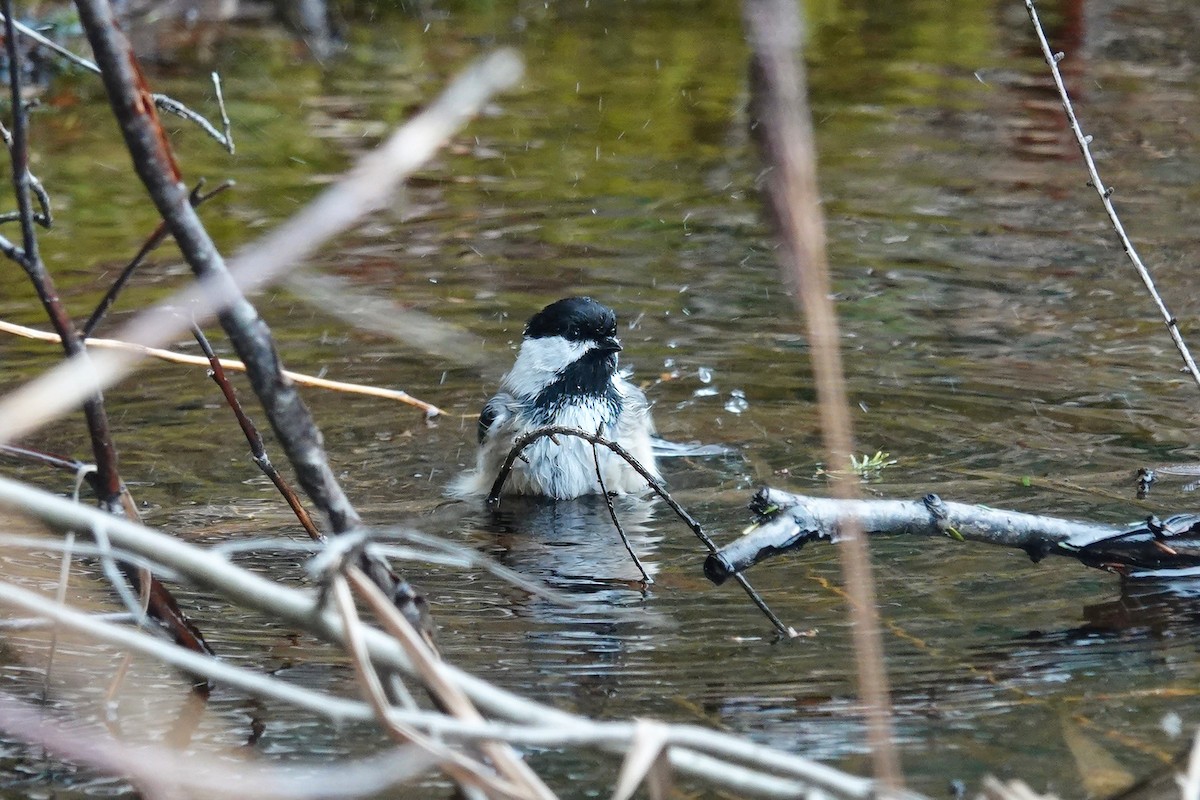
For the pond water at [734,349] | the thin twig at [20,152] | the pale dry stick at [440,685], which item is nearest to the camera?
the pale dry stick at [440,685]

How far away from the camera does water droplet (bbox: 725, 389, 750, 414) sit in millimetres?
6019

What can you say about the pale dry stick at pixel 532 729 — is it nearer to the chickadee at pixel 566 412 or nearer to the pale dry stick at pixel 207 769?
the pale dry stick at pixel 207 769

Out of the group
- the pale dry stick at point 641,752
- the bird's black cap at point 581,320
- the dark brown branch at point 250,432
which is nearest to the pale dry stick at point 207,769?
the pale dry stick at point 641,752

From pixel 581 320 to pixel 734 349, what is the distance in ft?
3.86

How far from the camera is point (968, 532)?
3.64 metres

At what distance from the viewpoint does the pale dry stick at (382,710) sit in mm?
1979

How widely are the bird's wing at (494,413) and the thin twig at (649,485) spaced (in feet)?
1.04

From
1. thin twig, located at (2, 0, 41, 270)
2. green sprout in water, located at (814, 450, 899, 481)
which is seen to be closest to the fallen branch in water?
green sprout in water, located at (814, 450, 899, 481)

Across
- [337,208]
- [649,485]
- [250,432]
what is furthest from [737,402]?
[337,208]

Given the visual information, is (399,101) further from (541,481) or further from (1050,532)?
(1050,532)

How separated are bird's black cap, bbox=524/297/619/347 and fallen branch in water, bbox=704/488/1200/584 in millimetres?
2077

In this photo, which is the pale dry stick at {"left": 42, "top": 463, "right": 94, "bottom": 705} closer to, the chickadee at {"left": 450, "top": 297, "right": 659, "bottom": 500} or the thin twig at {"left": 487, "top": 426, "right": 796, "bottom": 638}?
the thin twig at {"left": 487, "top": 426, "right": 796, "bottom": 638}

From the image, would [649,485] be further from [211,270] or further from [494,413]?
[211,270]

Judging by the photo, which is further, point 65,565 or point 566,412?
point 566,412
